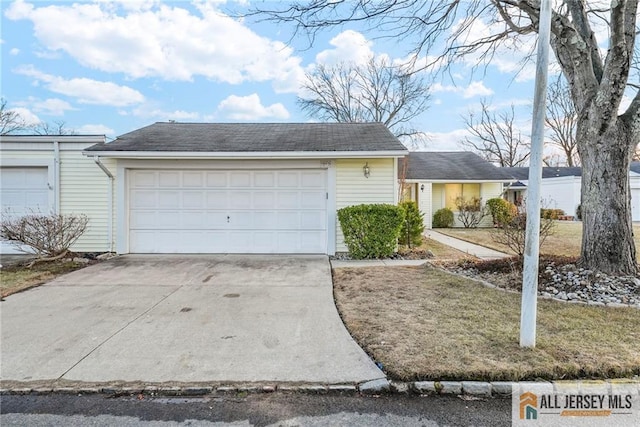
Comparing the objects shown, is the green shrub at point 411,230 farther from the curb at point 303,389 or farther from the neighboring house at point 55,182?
the neighboring house at point 55,182

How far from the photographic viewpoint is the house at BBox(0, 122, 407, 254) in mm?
8852

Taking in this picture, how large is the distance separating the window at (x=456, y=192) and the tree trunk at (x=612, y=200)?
12580 millimetres

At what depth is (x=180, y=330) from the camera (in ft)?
13.2

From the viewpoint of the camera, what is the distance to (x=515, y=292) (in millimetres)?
5281

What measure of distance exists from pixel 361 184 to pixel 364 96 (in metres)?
21.1

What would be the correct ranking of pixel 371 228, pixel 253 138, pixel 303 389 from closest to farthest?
1. pixel 303 389
2. pixel 371 228
3. pixel 253 138

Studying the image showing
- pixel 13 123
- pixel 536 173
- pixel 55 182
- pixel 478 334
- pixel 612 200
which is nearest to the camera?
pixel 536 173

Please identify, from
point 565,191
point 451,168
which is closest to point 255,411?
point 451,168

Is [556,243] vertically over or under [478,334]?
over

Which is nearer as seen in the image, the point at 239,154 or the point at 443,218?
the point at 239,154

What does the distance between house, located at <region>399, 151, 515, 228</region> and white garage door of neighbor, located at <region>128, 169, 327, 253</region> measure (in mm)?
9183

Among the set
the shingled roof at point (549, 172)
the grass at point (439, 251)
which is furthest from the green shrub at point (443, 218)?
the shingled roof at point (549, 172)

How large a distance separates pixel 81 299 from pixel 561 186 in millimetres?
26619

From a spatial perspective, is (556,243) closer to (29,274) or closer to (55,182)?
(29,274)
